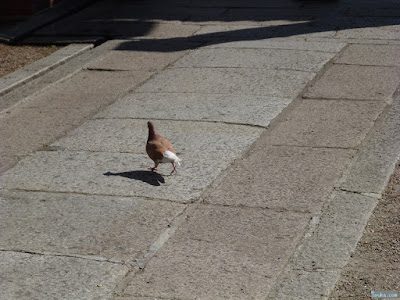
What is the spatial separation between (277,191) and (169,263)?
112 cm

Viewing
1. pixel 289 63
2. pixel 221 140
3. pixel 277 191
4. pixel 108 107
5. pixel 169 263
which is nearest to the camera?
pixel 169 263

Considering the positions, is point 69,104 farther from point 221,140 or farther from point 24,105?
point 221,140

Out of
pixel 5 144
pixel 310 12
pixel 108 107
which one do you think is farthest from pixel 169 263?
pixel 310 12

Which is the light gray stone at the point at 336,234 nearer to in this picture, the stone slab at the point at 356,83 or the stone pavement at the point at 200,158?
the stone pavement at the point at 200,158

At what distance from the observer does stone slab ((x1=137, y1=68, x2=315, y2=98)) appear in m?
6.79

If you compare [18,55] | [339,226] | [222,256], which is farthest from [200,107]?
[18,55]

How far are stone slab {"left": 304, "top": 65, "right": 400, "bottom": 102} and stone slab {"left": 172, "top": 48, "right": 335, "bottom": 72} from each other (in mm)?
278

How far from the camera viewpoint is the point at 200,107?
638 cm

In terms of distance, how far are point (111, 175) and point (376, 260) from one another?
205cm

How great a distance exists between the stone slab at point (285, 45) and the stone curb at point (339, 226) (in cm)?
269

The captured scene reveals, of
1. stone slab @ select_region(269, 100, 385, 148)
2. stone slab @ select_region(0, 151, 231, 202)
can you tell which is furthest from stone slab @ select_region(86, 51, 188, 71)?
stone slab @ select_region(0, 151, 231, 202)

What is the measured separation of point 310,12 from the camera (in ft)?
32.4

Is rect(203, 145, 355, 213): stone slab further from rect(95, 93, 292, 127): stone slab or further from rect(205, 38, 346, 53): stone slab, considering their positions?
rect(205, 38, 346, 53): stone slab

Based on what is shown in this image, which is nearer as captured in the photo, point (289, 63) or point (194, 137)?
point (194, 137)
